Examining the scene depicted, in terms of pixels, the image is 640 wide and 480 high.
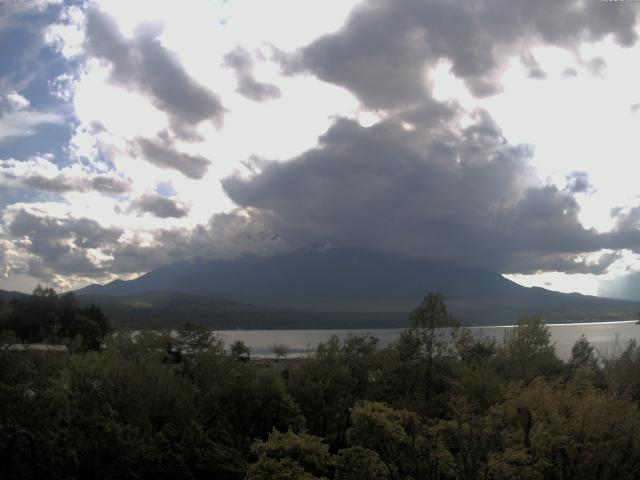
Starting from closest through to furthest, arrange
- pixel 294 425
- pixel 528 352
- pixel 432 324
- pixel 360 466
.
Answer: pixel 360 466 → pixel 294 425 → pixel 432 324 → pixel 528 352

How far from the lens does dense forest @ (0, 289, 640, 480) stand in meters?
13.0

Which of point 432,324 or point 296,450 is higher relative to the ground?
point 432,324

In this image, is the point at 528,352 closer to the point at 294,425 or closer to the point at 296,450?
the point at 294,425

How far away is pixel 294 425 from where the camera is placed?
20844mm

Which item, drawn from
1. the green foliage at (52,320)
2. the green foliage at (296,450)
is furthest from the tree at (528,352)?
the green foliage at (52,320)

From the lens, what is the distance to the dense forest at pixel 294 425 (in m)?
13.0

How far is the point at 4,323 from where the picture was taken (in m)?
86.7

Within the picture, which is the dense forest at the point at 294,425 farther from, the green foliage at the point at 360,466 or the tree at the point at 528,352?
the tree at the point at 528,352

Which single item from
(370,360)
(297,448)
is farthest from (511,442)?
(370,360)

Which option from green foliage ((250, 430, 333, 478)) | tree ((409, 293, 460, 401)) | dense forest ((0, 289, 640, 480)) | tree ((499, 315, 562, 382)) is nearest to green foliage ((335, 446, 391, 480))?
dense forest ((0, 289, 640, 480))

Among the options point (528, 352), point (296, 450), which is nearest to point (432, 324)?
point (528, 352)

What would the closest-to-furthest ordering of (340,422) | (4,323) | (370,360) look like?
(340,422) → (370,360) → (4,323)

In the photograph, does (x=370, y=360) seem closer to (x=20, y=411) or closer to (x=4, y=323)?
(x=20, y=411)

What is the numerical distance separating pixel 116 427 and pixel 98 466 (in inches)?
41.9
